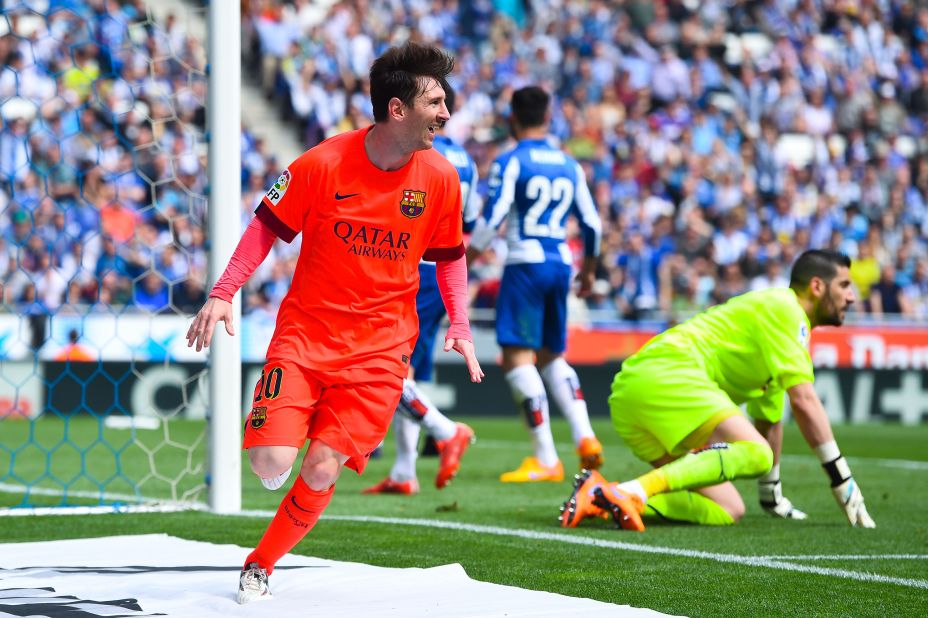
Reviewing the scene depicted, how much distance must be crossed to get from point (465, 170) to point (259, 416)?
420cm

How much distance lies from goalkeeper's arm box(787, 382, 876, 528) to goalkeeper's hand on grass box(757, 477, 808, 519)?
1.70 feet

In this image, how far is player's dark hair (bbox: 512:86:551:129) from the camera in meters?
8.66

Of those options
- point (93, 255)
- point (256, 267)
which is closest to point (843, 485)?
point (256, 267)

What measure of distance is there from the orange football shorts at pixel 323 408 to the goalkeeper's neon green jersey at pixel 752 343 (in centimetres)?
233

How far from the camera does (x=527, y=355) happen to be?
8.73m

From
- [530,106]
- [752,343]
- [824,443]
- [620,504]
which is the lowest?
[620,504]

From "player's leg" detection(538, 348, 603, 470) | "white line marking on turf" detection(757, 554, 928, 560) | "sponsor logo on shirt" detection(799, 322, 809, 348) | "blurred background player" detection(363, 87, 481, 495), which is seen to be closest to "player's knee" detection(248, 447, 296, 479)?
"white line marking on turf" detection(757, 554, 928, 560)

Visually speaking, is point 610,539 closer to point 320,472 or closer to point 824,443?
point 824,443

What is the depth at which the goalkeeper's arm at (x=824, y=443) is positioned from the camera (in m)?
6.07

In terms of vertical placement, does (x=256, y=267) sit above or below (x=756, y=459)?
above

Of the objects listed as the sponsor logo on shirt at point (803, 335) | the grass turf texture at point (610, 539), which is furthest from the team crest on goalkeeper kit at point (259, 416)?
the sponsor logo on shirt at point (803, 335)

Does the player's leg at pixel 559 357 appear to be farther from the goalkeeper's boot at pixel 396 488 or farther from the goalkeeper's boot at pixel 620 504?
the goalkeeper's boot at pixel 620 504

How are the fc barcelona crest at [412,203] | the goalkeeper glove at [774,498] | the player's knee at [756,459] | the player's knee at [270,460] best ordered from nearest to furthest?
the player's knee at [270,460] → the fc barcelona crest at [412,203] → the player's knee at [756,459] → the goalkeeper glove at [774,498]

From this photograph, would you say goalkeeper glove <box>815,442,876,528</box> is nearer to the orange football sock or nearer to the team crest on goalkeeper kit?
the orange football sock
